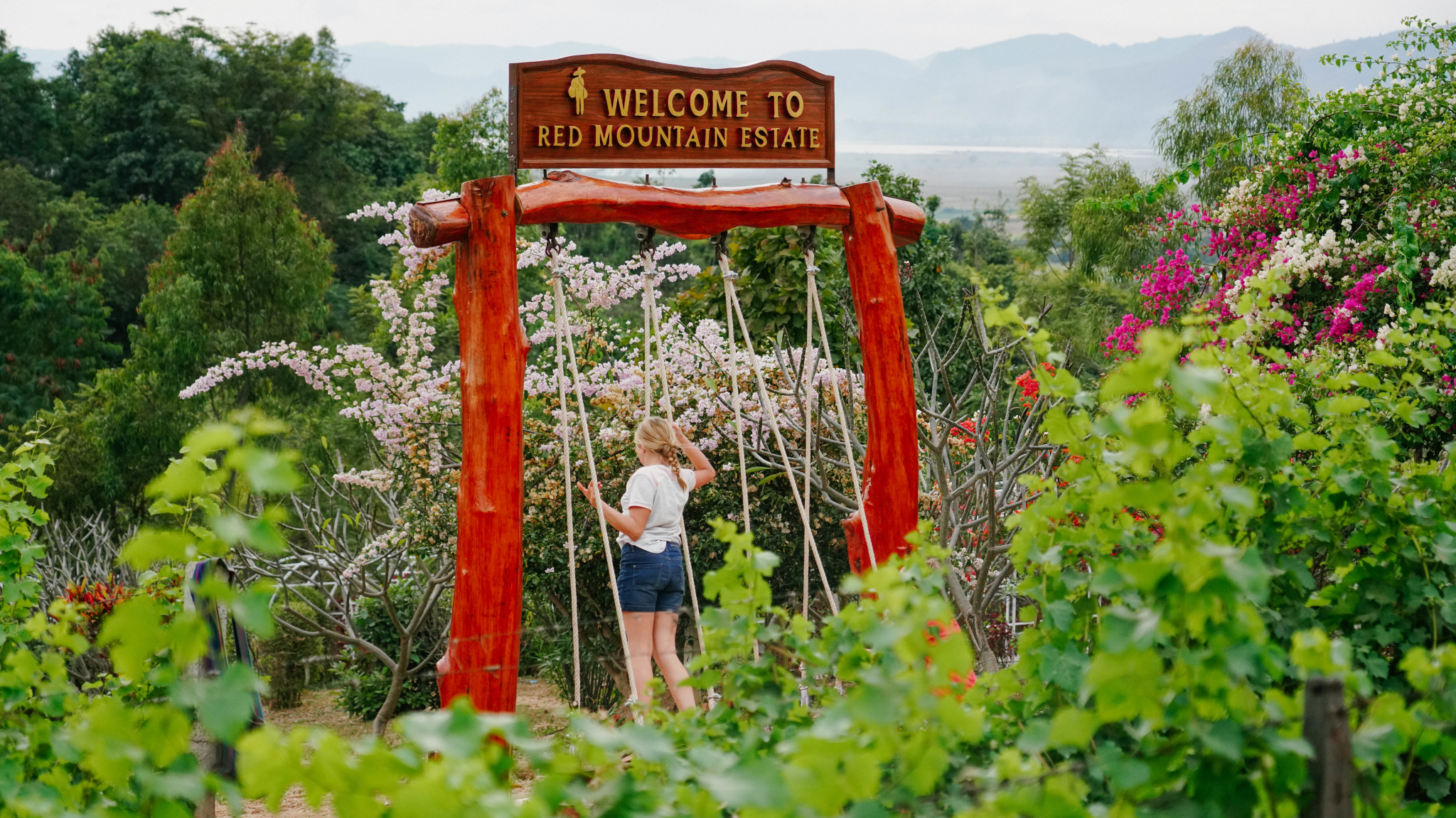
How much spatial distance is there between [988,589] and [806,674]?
256 centimetres

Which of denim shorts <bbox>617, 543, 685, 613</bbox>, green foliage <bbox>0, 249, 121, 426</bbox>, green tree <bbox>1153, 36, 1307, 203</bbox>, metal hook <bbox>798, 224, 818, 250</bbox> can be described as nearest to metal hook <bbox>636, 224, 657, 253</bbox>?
metal hook <bbox>798, 224, 818, 250</bbox>

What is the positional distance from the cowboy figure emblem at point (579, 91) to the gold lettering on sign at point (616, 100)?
0.06 m

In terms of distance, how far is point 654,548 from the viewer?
141 inches

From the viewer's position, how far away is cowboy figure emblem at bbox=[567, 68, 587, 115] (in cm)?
335

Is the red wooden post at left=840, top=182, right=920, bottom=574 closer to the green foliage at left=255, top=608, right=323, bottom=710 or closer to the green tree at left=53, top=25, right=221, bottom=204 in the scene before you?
the green foliage at left=255, top=608, right=323, bottom=710

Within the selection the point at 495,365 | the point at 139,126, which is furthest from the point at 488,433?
the point at 139,126

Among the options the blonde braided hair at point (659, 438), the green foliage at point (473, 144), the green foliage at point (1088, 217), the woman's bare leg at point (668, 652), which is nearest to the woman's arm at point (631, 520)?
the blonde braided hair at point (659, 438)

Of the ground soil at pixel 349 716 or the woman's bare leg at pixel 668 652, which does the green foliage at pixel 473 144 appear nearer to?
the ground soil at pixel 349 716

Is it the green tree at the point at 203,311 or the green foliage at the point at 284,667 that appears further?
the green tree at the point at 203,311

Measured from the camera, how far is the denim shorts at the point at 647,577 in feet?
11.7

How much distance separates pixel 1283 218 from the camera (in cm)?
632

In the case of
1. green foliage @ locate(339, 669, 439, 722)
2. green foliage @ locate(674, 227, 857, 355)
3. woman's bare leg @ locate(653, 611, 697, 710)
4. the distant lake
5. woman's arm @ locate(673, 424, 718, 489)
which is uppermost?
the distant lake

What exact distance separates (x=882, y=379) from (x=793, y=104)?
97 cm

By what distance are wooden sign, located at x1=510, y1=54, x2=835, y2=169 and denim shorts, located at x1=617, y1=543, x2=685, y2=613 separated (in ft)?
4.09
